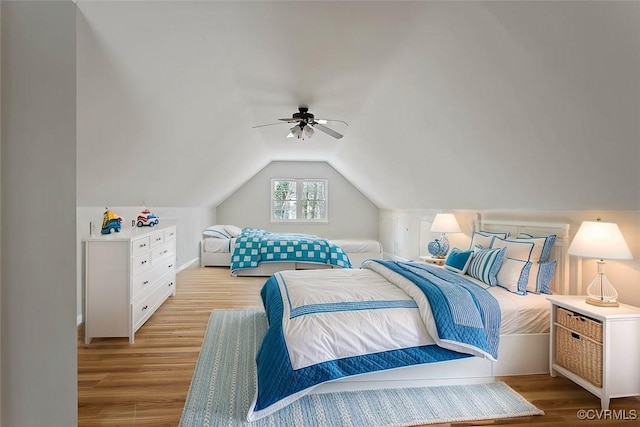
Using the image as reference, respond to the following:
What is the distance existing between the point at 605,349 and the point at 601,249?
583mm

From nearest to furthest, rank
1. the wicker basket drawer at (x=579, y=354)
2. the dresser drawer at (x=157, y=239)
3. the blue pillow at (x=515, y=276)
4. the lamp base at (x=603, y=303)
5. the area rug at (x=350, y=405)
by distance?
the area rug at (x=350, y=405) → the wicker basket drawer at (x=579, y=354) → the lamp base at (x=603, y=303) → the blue pillow at (x=515, y=276) → the dresser drawer at (x=157, y=239)

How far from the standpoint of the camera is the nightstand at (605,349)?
2025 millimetres

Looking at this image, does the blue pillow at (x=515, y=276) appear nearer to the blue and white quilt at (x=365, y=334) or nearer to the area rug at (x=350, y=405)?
the blue and white quilt at (x=365, y=334)

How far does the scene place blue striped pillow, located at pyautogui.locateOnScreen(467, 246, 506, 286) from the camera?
9.55ft

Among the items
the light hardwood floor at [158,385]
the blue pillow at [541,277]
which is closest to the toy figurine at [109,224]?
the light hardwood floor at [158,385]

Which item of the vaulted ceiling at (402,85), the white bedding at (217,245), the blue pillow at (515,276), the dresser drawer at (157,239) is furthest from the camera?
the white bedding at (217,245)

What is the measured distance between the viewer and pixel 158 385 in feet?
7.53

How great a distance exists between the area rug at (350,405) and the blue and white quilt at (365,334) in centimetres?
17

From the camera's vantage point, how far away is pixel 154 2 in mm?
1858

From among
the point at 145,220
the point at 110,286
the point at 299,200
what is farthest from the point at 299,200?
the point at 110,286

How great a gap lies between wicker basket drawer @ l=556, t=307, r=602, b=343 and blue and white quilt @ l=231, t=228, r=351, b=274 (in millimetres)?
3566

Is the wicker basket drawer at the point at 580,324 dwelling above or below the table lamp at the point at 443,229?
below

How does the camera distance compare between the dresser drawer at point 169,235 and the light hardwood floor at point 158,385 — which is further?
the dresser drawer at point 169,235
